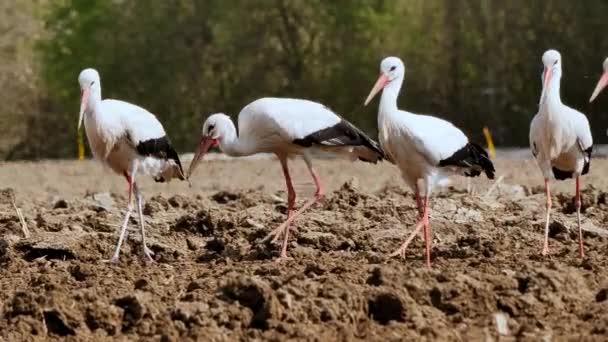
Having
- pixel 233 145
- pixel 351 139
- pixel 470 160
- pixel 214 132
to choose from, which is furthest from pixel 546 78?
pixel 214 132

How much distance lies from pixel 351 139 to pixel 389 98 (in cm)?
102

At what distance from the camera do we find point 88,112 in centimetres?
1258

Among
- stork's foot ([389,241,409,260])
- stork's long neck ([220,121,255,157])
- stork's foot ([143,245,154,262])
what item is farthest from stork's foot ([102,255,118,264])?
stork's foot ([389,241,409,260])

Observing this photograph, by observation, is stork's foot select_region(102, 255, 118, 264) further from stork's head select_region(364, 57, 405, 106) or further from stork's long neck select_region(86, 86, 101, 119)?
stork's head select_region(364, 57, 405, 106)

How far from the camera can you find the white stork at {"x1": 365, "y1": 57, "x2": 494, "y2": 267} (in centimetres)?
1153

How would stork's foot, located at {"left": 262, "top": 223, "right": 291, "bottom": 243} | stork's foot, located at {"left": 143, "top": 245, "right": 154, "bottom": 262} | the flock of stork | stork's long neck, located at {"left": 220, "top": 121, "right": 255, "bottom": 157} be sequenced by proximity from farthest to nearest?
stork's long neck, located at {"left": 220, "top": 121, "right": 255, "bottom": 157}, stork's foot, located at {"left": 262, "top": 223, "right": 291, "bottom": 243}, stork's foot, located at {"left": 143, "top": 245, "right": 154, "bottom": 262}, the flock of stork

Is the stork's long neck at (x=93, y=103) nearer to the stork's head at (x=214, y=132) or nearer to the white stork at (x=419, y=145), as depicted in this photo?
the stork's head at (x=214, y=132)

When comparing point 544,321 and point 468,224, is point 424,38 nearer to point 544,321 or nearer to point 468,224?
point 468,224

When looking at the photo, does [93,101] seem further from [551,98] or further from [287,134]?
[551,98]

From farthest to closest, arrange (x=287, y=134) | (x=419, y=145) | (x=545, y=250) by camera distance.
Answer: (x=287, y=134) → (x=545, y=250) → (x=419, y=145)

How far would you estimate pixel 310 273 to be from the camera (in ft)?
33.0

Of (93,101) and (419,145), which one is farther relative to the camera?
(93,101)

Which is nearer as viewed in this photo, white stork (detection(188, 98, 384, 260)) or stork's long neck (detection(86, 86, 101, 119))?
white stork (detection(188, 98, 384, 260))

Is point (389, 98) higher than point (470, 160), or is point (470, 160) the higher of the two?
point (389, 98)
